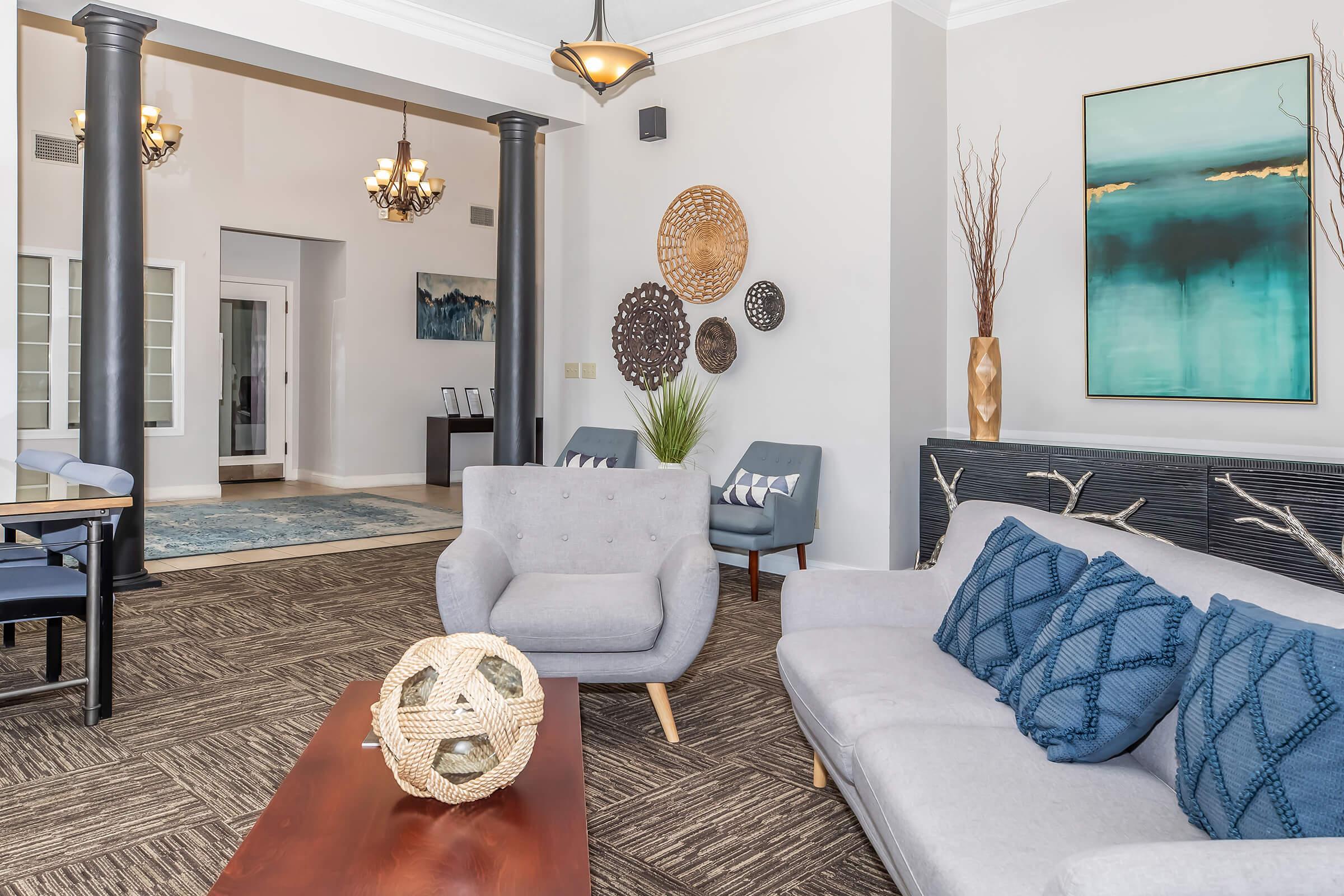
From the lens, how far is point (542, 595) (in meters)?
2.85

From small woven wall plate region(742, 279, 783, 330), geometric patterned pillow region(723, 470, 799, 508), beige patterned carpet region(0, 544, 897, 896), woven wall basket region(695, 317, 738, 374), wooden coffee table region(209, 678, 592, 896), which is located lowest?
beige patterned carpet region(0, 544, 897, 896)

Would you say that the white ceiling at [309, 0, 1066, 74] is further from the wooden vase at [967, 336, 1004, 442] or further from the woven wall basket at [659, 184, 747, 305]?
the wooden vase at [967, 336, 1004, 442]

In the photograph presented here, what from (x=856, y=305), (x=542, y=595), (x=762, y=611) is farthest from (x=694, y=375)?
(x=542, y=595)

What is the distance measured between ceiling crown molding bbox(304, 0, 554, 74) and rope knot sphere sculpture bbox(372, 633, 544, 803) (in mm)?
4585

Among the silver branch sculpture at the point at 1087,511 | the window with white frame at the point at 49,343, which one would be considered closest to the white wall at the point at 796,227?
the silver branch sculpture at the point at 1087,511

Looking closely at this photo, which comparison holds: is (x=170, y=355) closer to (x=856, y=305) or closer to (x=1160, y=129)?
(x=856, y=305)

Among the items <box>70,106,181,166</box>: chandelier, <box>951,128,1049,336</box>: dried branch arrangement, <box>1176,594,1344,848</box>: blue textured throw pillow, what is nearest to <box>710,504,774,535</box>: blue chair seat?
<box>951,128,1049,336</box>: dried branch arrangement

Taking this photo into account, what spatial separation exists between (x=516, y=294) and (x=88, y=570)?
3.79m

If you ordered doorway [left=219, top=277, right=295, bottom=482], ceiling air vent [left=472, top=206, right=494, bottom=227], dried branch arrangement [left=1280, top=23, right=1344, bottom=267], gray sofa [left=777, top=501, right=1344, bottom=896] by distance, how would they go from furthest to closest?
ceiling air vent [left=472, top=206, right=494, bottom=227], doorway [left=219, top=277, right=295, bottom=482], dried branch arrangement [left=1280, top=23, right=1344, bottom=267], gray sofa [left=777, top=501, right=1344, bottom=896]

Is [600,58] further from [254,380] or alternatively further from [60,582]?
[254,380]

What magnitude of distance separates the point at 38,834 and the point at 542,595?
1.32 m

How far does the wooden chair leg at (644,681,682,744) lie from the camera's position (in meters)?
Answer: 2.82

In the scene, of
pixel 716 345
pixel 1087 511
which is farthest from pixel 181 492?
pixel 1087 511

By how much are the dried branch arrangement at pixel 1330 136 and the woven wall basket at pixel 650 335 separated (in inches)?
124
